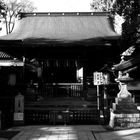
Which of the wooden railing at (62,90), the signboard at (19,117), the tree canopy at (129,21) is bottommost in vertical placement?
the signboard at (19,117)

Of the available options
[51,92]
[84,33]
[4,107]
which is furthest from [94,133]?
[84,33]

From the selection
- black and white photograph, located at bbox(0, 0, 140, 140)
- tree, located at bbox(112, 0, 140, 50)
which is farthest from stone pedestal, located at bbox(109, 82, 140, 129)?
tree, located at bbox(112, 0, 140, 50)

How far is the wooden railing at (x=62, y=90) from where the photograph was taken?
Answer: 15.8 meters

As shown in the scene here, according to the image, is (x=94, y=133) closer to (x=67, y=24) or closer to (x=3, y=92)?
(x=3, y=92)

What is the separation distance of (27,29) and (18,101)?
9.74 m

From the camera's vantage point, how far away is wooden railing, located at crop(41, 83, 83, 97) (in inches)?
624

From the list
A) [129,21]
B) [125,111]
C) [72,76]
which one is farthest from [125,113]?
[72,76]

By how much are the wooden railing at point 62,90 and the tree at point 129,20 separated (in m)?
4.41

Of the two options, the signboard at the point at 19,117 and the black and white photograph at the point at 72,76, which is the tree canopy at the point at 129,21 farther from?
the signboard at the point at 19,117

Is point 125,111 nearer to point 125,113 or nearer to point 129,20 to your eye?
point 125,113

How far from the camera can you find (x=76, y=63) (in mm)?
17734

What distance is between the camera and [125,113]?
9.54m

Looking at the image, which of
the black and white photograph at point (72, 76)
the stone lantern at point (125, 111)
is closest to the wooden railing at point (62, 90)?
the black and white photograph at point (72, 76)

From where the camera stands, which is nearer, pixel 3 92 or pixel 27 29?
pixel 3 92
